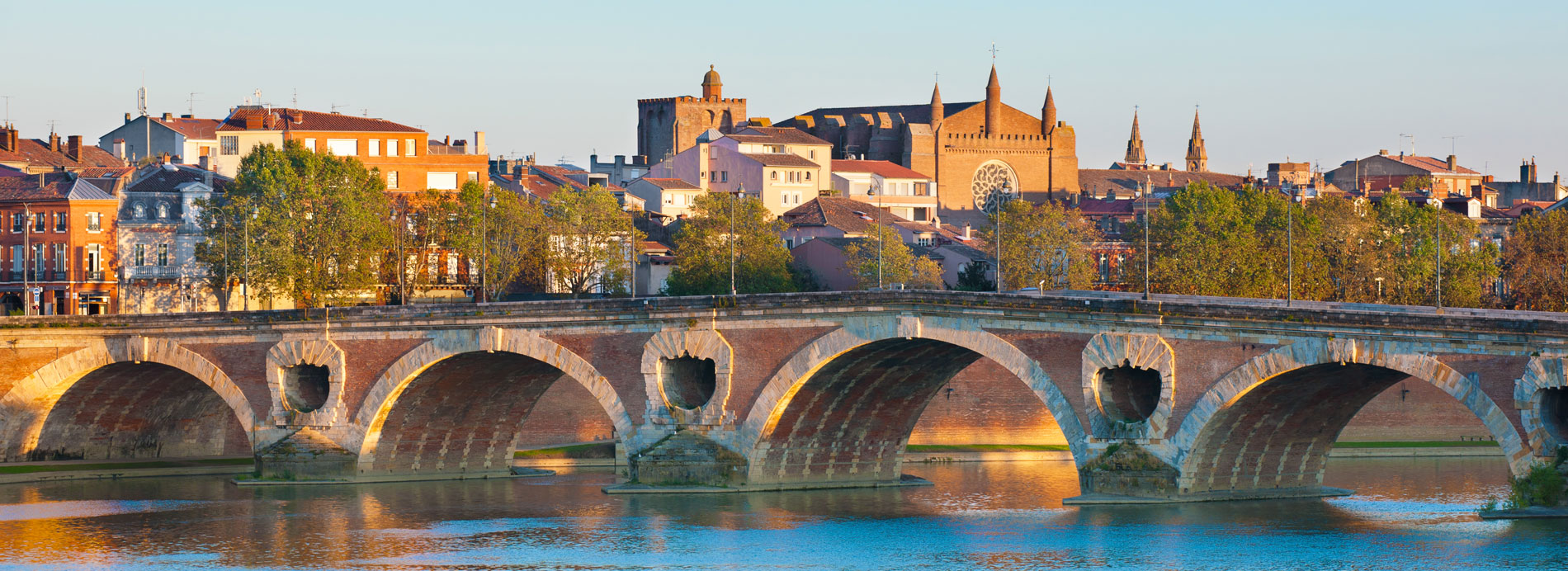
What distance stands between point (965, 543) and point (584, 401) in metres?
30.4

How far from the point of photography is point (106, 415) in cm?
7925

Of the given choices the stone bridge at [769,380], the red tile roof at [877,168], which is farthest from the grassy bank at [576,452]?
the red tile roof at [877,168]

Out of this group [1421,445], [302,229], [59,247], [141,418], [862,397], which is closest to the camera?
[862,397]

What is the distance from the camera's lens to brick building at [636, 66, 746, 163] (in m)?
164

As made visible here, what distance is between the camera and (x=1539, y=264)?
106812 mm

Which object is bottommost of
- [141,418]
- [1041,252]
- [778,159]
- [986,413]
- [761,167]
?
[986,413]

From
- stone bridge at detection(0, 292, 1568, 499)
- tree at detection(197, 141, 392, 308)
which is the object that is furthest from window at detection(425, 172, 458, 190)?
stone bridge at detection(0, 292, 1568, 499)

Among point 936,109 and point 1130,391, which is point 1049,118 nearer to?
point 936,109

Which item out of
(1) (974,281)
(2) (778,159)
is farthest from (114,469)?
(2) (778,159)

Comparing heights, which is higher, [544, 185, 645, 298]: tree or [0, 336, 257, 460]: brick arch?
[544, 185, 645, 298]: tree

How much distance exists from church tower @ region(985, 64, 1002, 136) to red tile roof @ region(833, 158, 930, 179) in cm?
883

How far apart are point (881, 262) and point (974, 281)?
15.0 ft

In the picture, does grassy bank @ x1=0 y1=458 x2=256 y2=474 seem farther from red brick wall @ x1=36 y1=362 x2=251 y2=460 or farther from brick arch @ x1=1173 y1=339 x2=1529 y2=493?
brick arch @ x1=1173 y1=339 x2=1529 y2=493

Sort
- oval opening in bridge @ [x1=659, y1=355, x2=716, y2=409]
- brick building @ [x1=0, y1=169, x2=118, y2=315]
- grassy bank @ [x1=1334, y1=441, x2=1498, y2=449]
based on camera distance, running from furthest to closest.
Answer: brick building @ [x1=0, y1=169, x2=118, y2=315] < grassy bank @ [x1=1334, y1=441, x2=1498, y2=449] < oval opening in bridge @ [x1=659, y1=355, x2=716, y2=409]
